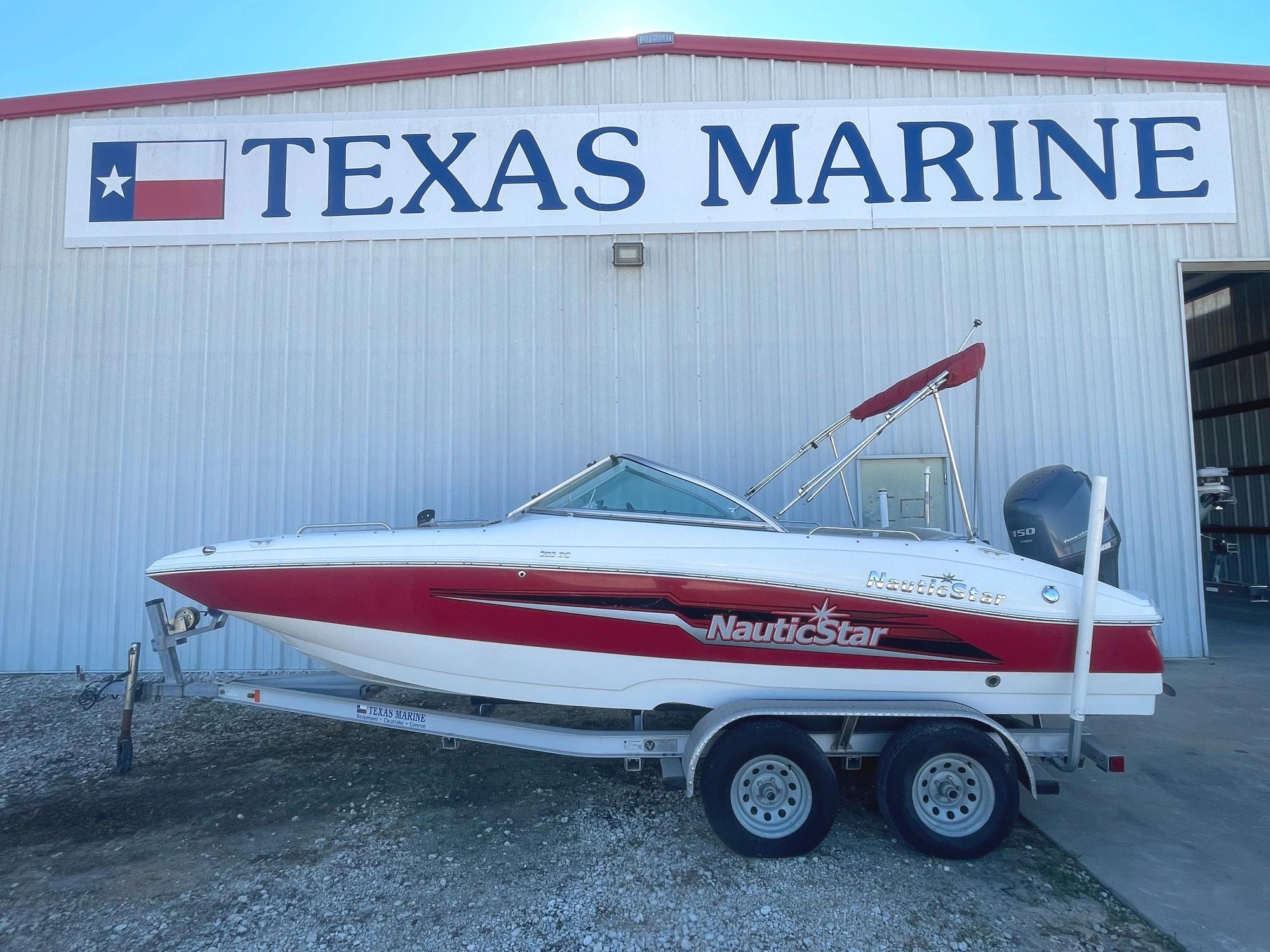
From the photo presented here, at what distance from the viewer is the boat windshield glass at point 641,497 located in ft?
11.8

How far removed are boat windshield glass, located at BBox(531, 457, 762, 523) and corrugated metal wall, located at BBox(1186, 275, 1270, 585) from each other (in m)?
10.6

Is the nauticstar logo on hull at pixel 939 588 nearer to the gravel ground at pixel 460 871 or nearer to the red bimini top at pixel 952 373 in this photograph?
the red bimini top at pixel 952 373

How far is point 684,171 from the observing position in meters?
6.57

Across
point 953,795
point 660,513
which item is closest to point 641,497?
point 660,513

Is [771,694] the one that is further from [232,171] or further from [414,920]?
[232,171]

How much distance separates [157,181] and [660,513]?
6435 millimetres

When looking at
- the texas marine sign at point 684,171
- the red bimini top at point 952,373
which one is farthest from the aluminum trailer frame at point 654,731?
the texas marine sign at point 684,171

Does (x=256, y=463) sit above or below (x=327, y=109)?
below

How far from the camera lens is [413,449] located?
6.40 m

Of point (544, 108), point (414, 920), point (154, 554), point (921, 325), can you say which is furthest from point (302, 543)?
point (921, 325)

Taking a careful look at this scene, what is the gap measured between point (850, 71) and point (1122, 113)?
2.63 metres

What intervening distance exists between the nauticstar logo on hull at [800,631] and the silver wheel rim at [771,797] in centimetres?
53

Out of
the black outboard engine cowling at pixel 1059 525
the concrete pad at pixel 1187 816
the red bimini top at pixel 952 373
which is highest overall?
the red bimini top at pixel 952 373

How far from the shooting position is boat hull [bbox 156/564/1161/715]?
10.8 feet
